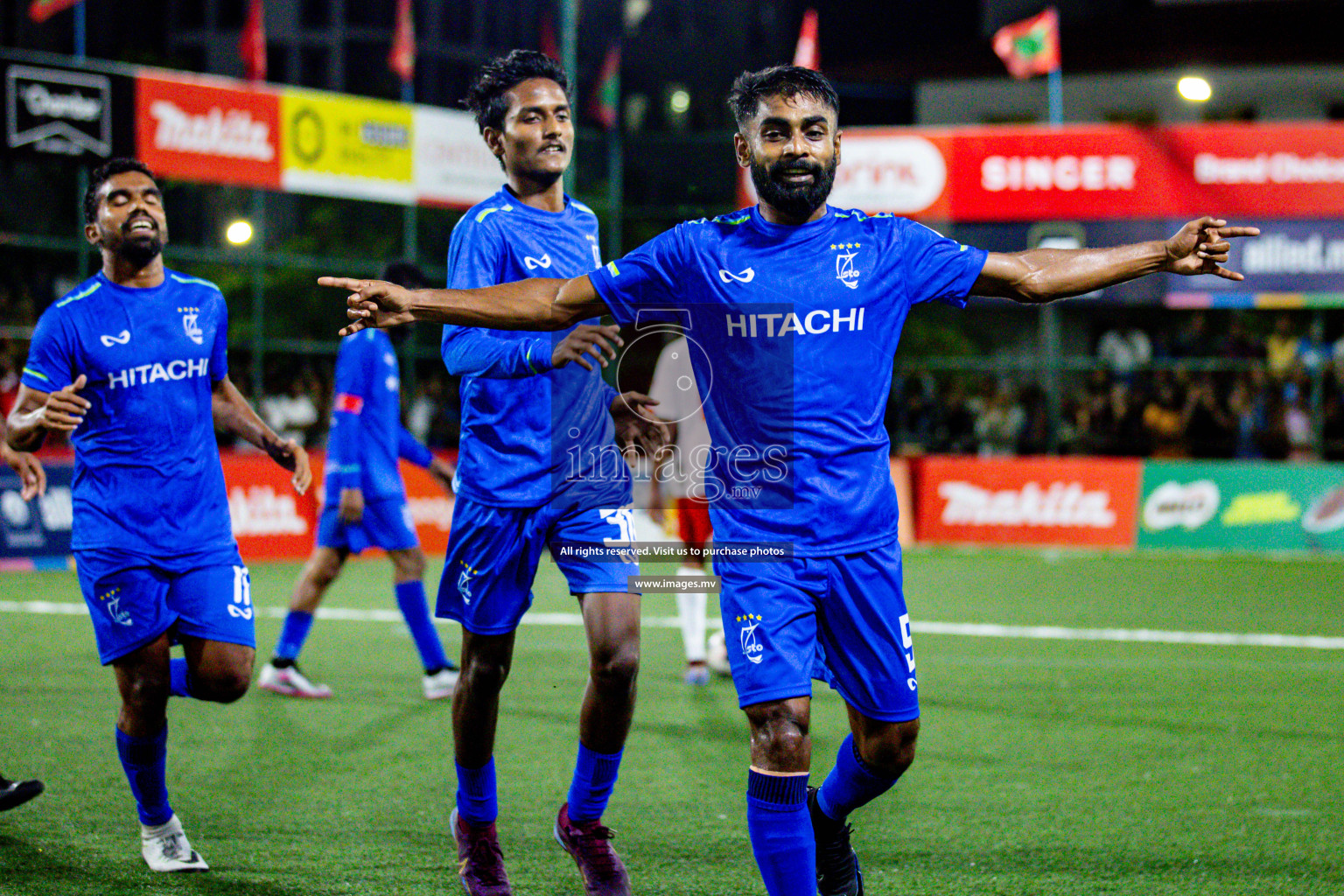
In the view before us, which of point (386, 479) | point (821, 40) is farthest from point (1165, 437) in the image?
point (821, 40)

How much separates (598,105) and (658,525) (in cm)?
1552

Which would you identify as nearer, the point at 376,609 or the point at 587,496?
the point at 587,496

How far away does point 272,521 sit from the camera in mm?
15289

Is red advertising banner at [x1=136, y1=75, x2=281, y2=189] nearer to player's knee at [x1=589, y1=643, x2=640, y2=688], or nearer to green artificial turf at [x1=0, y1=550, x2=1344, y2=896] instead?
green artificial turf at [x1=0, y1=550, x2=1344, y2=896]

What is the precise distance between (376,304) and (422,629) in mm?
4408

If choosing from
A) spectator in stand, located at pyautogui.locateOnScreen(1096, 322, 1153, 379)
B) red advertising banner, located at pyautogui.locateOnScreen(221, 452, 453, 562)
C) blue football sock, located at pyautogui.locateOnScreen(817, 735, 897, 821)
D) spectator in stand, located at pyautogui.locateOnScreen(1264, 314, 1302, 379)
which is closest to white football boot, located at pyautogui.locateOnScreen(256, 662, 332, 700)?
blue football sock, located at pyautogui.locateOnScreen(817, 735, 897, 821)

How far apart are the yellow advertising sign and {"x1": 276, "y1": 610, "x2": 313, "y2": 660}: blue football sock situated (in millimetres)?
10209

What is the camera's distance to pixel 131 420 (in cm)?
478

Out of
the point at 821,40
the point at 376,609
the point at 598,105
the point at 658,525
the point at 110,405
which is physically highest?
the point at 821,40

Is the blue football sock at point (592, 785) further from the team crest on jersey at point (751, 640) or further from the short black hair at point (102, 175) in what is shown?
the short black hair at point (102, 175)

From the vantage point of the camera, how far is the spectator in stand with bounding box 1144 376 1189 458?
18.8 meters

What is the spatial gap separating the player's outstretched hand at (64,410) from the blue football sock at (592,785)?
6.33ft

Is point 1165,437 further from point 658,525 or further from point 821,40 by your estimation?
point 821,40

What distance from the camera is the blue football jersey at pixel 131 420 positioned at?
4.72 meters
